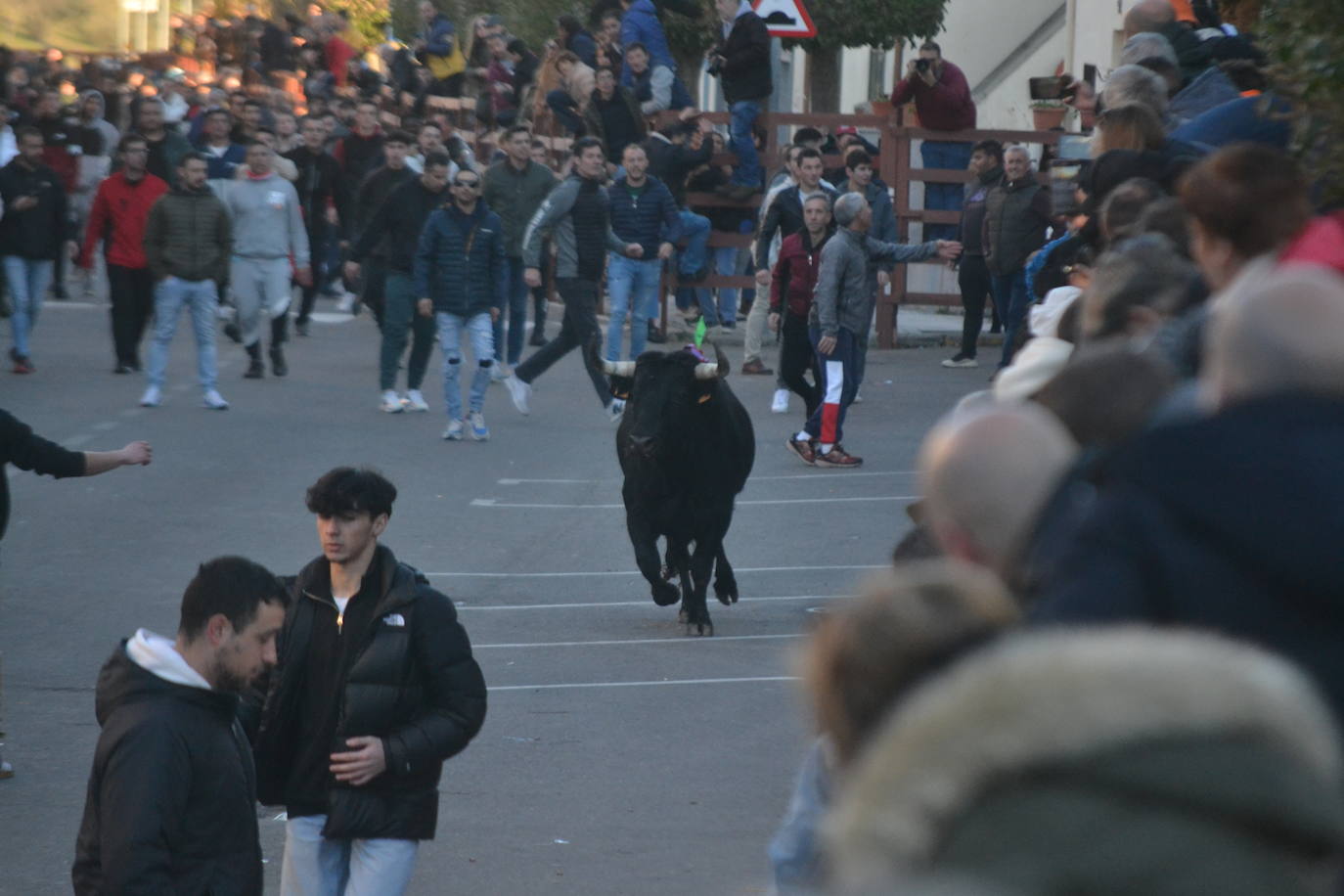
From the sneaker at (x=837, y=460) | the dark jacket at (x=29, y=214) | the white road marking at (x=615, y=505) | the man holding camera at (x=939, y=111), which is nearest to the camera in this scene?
the white road marking at (x=615, y=505)

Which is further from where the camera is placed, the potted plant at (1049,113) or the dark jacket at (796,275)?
the potted plant at (1049,113)

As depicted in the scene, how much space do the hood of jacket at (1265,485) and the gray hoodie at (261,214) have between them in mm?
16005

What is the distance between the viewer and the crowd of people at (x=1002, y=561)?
1.52 m

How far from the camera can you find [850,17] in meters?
23.6

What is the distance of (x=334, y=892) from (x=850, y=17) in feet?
62.4

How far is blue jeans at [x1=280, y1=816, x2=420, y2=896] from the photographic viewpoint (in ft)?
19.2

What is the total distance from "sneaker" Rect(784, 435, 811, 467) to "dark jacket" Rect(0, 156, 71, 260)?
7.52 m

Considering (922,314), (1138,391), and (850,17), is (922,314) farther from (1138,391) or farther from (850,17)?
(1138,391)

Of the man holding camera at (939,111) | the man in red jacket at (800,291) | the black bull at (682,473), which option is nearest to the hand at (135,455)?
the black bull at (682,473)

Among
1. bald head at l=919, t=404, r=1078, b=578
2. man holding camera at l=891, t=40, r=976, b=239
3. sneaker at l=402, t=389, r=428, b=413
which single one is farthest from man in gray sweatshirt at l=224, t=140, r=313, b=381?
bald head at l=919, t=404, r=1078, b=578

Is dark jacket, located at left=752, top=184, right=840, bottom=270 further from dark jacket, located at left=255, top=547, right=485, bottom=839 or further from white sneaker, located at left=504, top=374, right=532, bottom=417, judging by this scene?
dark jacket, located at left=255, top=547, right=485, bottom=839

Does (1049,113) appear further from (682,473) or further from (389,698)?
(389,698)

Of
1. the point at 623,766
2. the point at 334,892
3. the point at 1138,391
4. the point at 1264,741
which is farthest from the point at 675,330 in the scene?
the point at 1264,741

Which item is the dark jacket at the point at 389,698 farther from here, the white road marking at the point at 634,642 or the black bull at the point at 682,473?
the black bull at the point at 682,473
